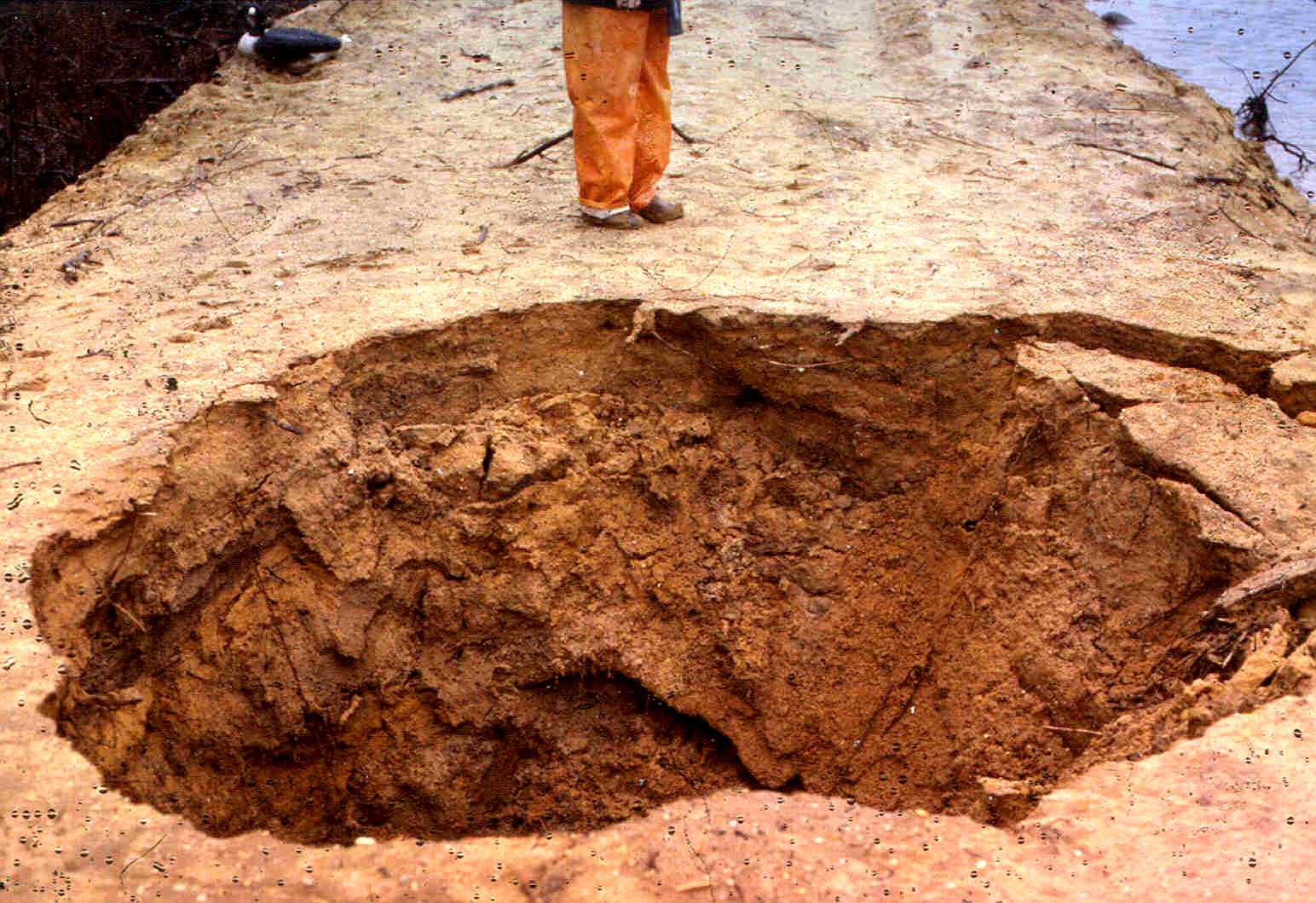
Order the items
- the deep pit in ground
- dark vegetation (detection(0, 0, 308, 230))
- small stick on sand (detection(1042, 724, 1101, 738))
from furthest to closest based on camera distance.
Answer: dark vegetation (detection(0, 0, 308, 230))
the deep pit in ground
small stick on sand (detection(1042, 724, 1101, 738))

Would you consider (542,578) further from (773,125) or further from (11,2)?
(11,2)

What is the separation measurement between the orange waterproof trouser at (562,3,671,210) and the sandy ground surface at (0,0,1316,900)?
227 mm

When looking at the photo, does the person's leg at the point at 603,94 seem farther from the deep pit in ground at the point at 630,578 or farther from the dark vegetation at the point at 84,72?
the dark vegetation at the point at 84,72

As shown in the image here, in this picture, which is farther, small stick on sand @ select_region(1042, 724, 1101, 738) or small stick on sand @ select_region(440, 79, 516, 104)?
small stick on sand @ select_region(440, 79, 516, 104)

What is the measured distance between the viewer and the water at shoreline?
6477mm

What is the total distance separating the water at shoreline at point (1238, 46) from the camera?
6477 millimetres

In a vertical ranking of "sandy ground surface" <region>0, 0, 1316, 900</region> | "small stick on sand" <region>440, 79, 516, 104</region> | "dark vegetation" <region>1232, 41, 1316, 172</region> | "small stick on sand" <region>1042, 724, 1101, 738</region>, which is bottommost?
"small stick on sand" <region>1042, 724, 1101, 738</region>

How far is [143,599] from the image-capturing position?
3055mm

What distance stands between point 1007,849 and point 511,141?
3.99m

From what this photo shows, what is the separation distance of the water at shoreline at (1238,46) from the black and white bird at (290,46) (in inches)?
176

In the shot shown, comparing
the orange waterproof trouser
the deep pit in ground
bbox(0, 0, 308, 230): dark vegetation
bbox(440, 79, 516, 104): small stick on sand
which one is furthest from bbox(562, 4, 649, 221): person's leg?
bbox(0, 0, 308, 230): dark vegetation

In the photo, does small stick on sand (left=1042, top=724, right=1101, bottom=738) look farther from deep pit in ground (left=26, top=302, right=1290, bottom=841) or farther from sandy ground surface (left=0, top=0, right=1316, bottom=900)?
sandy ground surface (left=0, top=0, right=1316, bottom=900)

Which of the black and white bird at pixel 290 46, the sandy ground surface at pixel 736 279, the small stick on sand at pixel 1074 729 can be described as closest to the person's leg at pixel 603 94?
the sandy ground surface at pixel 736 279

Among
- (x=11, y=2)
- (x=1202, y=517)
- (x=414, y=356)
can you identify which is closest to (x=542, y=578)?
(x=414, y=356)
